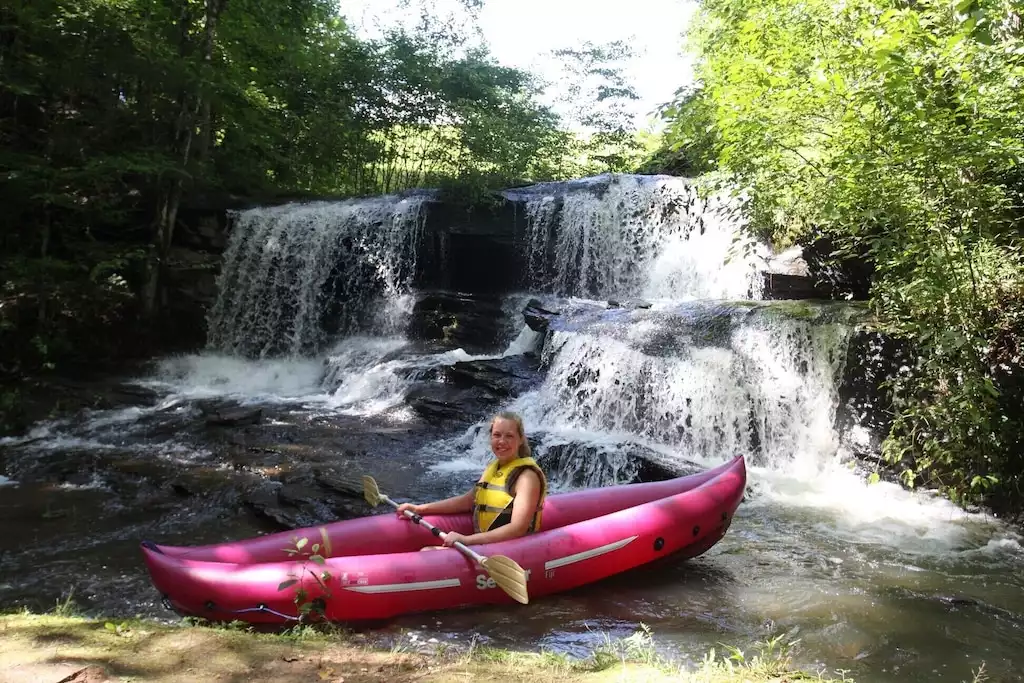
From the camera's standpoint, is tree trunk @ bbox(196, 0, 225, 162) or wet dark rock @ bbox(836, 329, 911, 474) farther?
tree trunk @ bbox(196, 0, 225, 162)

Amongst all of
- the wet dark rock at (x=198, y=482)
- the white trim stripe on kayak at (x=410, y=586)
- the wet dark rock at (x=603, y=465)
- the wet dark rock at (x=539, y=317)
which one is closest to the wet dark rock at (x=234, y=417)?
the wet dark rock at (x=198, y=482)

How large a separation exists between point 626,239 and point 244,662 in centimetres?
1117

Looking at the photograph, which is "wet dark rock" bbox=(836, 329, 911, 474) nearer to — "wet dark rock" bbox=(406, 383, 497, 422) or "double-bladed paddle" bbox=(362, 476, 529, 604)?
"wet dark rock" bbox=(406, 383, 497, 422)

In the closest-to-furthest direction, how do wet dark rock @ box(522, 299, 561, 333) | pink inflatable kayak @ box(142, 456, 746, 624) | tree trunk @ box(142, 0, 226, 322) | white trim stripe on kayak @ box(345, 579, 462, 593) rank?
pink inflatable kayak @ box(142, 456, 746, 624), white trim stripe on kayak @ box(345, 579, 462, 593), wet dark rock @ box(522, 299, 561, 333), tree trunk @ box(142, 0, 226, 322)

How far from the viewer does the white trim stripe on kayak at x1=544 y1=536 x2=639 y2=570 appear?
3807mm

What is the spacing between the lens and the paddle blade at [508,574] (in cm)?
326

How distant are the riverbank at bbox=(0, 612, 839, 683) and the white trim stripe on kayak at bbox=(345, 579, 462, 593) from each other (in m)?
0.63

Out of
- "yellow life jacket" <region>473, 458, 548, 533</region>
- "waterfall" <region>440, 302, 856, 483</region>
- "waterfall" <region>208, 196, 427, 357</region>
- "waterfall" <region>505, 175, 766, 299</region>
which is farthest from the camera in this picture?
"waterfall" <region>208, 196, 427, 357</region>

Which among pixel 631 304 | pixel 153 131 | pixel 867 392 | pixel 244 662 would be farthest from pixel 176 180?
pixel 244 662

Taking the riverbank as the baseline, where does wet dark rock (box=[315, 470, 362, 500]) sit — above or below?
below

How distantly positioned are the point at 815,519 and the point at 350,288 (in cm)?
991

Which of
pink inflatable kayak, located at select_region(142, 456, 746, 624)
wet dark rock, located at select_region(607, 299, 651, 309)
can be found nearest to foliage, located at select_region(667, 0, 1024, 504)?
pink inflatable kayak, located at select_region(142, 456, 746, 624)

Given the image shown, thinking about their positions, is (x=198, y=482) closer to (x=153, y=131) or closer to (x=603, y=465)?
(x=603, y=465)

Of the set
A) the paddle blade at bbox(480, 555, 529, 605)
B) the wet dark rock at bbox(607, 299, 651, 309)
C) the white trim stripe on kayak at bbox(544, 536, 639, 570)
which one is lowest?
the white trim stripe on kayak at bbox(544, 536, 639, 570)
